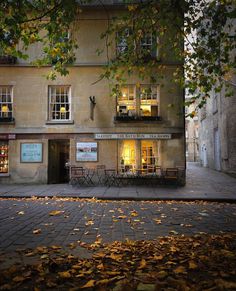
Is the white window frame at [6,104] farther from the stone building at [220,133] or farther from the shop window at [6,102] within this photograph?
the stone building at [220,133]

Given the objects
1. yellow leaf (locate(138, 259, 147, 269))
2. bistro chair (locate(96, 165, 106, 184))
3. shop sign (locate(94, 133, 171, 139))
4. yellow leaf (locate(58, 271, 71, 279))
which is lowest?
yellow leaf (locate(138, 259, 147, 269))

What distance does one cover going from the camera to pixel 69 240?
18.0 feet

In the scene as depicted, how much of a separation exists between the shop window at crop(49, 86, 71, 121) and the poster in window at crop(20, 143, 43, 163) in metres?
1.96

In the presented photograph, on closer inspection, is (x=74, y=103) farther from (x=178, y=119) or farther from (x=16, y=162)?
(x=178, y=119)

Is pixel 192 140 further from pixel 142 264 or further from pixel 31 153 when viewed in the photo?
pixel 142 264

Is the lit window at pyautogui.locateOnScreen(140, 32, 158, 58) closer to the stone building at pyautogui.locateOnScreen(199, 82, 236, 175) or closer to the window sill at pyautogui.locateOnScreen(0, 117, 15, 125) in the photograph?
the stone building at pyautogui.locateOnScreen(199, 82, 236, 175)

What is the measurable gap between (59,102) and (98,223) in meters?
11.2

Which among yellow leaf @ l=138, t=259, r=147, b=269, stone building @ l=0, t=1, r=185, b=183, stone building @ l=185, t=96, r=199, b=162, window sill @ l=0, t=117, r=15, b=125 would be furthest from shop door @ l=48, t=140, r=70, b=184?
stone building @ l=185, t=96, r=199, b=162

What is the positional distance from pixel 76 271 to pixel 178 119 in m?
13.4

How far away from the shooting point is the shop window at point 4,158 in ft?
54.5

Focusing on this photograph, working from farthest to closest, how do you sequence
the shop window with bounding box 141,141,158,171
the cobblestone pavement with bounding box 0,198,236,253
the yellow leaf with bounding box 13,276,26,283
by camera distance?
1. the shop window with bounding box 141,141,158,171
2. the cobblestone pavement with bounding box 0,198,236,253
3. the yellow leaf with bounding box 13,276,26,283

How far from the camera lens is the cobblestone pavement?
5688 mm

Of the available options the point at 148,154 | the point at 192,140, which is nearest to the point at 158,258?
the point at 148,154

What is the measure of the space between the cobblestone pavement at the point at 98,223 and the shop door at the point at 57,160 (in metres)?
7.13
